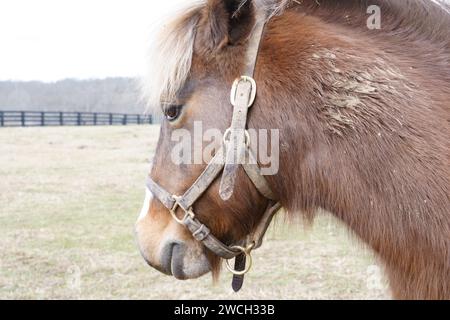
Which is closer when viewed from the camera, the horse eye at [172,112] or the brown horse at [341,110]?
the brown horse at [341,110]

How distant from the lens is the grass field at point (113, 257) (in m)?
4.96

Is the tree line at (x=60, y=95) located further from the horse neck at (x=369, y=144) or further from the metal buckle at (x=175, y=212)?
the horse neck at (x=369, y=144)

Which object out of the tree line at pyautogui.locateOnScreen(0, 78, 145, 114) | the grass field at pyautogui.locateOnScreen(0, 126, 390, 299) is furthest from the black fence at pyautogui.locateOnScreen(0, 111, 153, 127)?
the grass field at pyautogui.locateOnScreen(0, 126, 390, 299)

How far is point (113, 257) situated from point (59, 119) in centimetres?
3257

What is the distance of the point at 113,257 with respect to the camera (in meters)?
6.10

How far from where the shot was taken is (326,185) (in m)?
1.75

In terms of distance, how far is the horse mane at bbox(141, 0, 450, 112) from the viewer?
1.80 meters

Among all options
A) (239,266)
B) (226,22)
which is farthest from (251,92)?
(239,266)

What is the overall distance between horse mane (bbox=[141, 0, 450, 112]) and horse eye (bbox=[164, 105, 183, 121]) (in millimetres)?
37

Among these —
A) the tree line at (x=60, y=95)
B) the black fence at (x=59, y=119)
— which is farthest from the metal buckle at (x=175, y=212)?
the tree line at (x=60, y=95)

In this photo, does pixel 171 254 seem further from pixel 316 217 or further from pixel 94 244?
pixel 94 244

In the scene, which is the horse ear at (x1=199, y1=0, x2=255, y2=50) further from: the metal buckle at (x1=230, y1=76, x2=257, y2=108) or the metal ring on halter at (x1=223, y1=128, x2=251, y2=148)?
the metal ring on halter at (x1=223, y1=128, x2=251, y2=148)

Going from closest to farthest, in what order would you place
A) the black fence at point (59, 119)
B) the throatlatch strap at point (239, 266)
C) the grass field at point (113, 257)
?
the throatlatch strap at point (239, 266), the grass field at point (113, 257), the black fence at point (59, 119)
